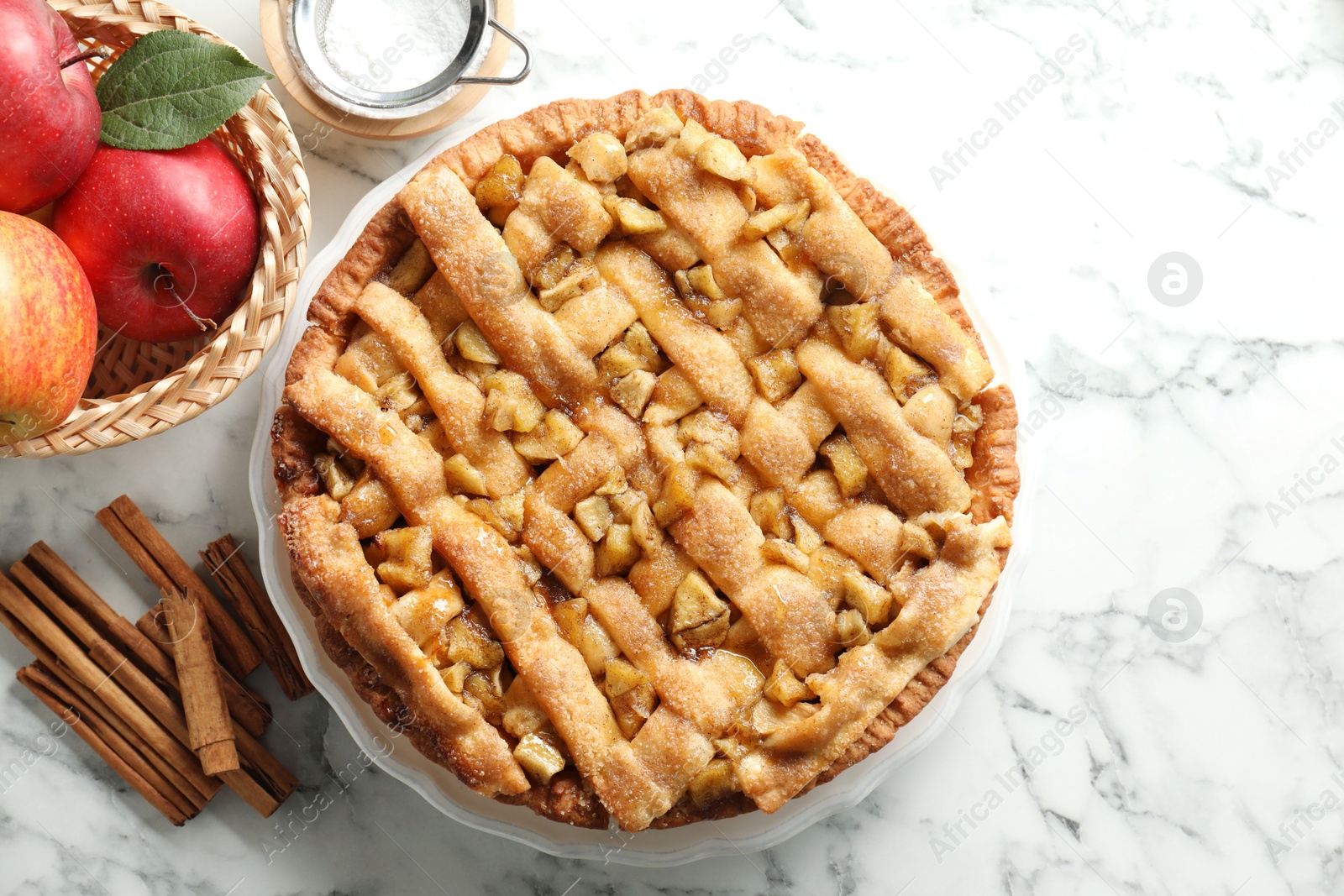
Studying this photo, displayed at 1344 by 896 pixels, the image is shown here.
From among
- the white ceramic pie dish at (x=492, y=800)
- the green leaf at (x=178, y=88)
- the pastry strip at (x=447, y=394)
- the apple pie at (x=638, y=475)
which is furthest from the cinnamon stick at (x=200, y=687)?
the green leaf at (x=178, y=88)

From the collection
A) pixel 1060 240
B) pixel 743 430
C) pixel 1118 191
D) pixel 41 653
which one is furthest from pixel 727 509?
pixel 41 653

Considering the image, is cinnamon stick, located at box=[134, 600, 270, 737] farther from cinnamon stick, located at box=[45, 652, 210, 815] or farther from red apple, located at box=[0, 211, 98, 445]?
red apple, located at box=[0, 211, 98, 445]

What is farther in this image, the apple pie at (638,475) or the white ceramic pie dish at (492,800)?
the white ceramic pie dish at (492,800)

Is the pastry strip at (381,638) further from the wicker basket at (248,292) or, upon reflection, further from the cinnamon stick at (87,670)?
the cinnamon stick at (87,670)

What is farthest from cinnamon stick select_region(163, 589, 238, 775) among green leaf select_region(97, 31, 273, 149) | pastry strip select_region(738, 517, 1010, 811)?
pastry strip select_region(738, 517, 1010, 811)

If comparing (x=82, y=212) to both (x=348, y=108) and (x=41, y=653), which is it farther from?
(x=41, y=653)

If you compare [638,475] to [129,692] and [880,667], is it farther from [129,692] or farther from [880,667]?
[129,692]

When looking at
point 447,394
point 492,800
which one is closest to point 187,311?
point 447,394
